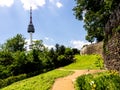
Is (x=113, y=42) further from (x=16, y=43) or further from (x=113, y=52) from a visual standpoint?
(x=16, y=43)

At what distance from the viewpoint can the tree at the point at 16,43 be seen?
88.9 meters

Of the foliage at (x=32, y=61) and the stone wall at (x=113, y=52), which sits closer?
the stone wall at (x=113, y=52)

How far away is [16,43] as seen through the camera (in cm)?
8981

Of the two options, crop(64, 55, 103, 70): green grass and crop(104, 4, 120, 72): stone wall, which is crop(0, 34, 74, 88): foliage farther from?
crop(104, 4, 120, 72): stone wall

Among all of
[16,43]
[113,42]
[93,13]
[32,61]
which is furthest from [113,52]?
[16,43]

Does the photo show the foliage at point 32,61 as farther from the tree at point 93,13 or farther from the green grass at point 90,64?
the tree at point 93,13

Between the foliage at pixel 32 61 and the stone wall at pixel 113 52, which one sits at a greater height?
the foliage at pixel 32 61

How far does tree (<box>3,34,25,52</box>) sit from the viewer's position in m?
88.9

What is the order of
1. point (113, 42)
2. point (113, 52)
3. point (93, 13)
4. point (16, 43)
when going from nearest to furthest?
1. point (113, 42)
2. point (113, 52)
3. point (93, 13)
4. point (16, 43)

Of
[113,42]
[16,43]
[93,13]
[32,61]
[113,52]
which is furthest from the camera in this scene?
[16,43]

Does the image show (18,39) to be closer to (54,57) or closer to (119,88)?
(54,57)

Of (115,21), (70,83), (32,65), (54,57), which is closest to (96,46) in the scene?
(54,57)

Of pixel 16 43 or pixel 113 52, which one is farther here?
pixel 16 43

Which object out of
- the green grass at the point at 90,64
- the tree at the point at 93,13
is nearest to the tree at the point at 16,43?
the green grass at the point at 90,64
